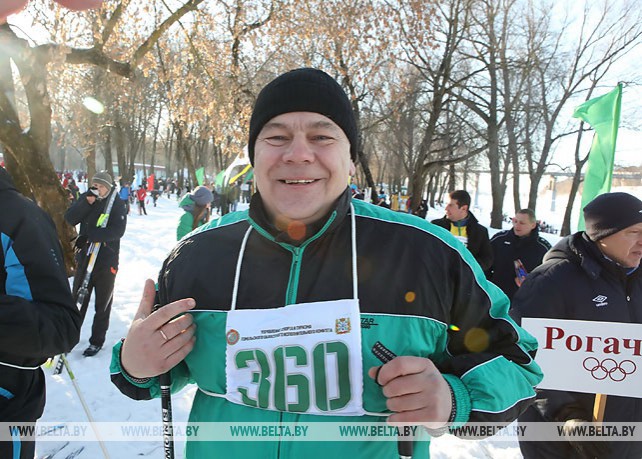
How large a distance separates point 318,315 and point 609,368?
2442mm

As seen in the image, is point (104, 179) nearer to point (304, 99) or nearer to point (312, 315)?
point (304, 99)

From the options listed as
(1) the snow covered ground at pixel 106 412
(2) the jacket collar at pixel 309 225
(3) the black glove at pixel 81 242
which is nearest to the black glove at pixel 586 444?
(1) the snow covered ground at pixel 106 412

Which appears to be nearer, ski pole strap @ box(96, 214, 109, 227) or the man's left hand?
the man's left hand

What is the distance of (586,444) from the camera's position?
8.52 feet

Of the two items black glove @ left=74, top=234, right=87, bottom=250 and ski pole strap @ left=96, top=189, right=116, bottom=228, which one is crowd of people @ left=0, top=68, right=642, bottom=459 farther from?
black glove @ left=74, top=234, right=87, bottom=250

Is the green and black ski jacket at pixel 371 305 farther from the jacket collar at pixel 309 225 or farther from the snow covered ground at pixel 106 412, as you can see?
the snow covered ground at pixel 106 412

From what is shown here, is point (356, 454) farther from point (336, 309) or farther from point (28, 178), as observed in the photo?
point (28, 178)

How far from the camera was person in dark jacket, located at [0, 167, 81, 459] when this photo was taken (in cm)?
193

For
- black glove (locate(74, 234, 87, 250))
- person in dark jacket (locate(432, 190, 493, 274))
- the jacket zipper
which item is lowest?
black glove (locate(74, 234, 87, 250))

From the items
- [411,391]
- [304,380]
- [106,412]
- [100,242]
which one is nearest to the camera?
[411,391]

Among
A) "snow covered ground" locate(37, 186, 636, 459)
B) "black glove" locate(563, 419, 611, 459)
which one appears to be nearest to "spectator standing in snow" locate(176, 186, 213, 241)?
"snow covered ground" locate(37, 186, 636, 459)

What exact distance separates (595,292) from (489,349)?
5.48 feet

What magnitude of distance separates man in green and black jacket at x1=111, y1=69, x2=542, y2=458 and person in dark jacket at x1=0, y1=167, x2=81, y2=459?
54cm

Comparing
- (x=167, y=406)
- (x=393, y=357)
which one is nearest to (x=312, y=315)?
(x=393, y=357)
